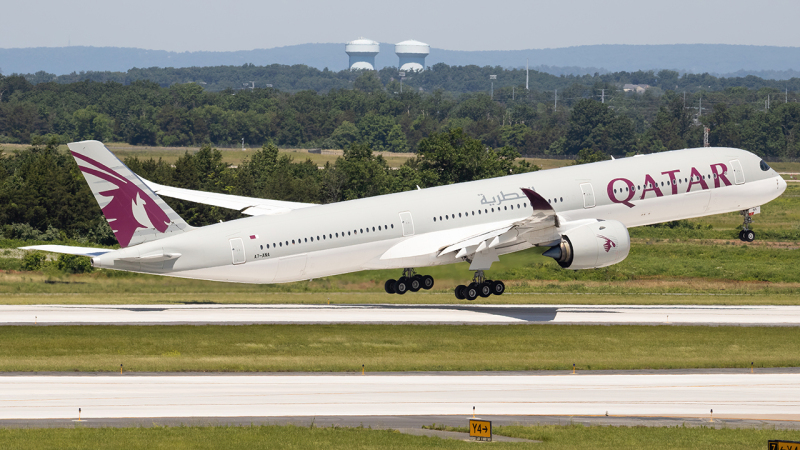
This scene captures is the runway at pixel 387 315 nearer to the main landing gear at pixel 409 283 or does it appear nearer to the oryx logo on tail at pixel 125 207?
the main landing gear at pixel 409 283

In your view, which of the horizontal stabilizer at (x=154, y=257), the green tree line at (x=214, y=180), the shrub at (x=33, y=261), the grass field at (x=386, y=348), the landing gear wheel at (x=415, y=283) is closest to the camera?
the grass field at (x=386, y=348)

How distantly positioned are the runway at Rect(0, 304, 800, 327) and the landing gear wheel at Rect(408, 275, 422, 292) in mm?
1340

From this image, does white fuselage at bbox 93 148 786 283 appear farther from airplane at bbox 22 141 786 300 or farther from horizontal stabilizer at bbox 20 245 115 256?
horizontal stabilizer at bbox 20 245 115 256

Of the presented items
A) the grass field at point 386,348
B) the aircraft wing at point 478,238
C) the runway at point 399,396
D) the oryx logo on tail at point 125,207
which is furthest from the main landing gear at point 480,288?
the oryx logo on tail at point 125,207

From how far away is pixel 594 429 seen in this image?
31984mm

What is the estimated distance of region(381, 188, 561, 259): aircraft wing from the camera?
51156 mm

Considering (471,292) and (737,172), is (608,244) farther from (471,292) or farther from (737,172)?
(737,172)

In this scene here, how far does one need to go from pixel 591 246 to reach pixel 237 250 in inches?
710

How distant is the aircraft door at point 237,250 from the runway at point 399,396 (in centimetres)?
1054

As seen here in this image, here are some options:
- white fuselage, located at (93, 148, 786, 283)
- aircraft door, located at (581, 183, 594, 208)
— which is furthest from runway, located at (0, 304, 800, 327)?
aircraft door, located at (581, 183, 594, 208)

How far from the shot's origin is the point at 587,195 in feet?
183

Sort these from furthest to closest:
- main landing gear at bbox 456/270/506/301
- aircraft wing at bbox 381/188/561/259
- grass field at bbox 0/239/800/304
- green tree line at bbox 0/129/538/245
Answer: green tree line at bbox 0/129/538/245 < grass field at bbox 0/239/800/304 < main landing gear at bbox 456/270/506/301 < aircraft wing at bbox 381/188/561/259

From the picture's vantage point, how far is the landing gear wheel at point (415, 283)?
56.9 metres

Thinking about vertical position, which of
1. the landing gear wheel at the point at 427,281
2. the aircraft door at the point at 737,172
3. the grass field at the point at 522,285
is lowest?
the grass field at the point at 522,285
